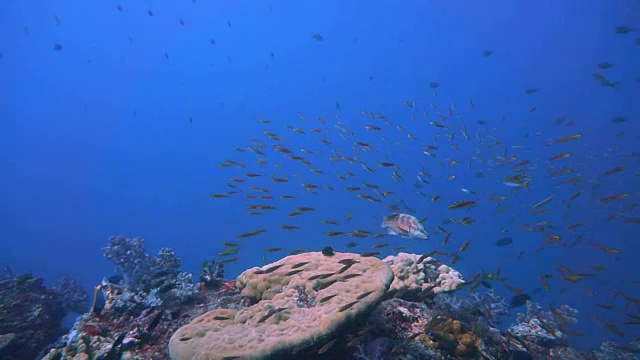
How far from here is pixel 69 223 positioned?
92625 mm

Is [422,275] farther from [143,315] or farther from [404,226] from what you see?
[143,315]

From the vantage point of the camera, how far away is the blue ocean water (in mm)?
64125

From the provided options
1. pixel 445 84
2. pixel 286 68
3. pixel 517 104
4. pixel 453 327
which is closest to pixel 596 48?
pixel 517 104

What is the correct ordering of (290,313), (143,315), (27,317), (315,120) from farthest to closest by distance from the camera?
(315,120) → (27,317) → (143,315) → (290,313)

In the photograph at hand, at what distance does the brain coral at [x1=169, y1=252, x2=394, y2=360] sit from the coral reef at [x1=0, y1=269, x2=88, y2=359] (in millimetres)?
6457

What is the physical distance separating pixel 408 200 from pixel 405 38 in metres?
53.6

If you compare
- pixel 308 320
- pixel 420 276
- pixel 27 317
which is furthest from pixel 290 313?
pixel 27 317

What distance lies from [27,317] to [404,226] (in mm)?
10874

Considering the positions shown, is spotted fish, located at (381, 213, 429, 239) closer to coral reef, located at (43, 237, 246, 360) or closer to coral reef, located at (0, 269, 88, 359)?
coral reef, located at (43, 237, 246, 360)

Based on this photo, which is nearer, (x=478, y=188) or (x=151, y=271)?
(x=151, y=271)

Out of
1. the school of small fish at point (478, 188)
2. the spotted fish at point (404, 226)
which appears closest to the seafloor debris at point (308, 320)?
the spotted fish at point (404, 226)

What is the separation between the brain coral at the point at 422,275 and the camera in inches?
281

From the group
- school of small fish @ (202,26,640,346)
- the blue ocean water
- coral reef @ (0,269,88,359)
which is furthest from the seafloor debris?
the blue ocean water

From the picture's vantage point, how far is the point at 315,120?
69125 mm
